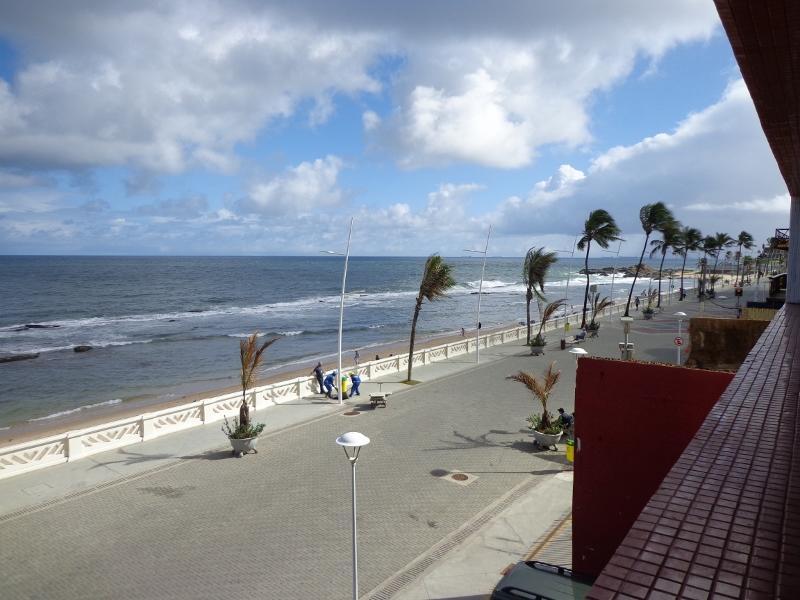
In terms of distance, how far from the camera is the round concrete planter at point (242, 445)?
1283cm

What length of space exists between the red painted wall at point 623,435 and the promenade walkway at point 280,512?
1411 mm

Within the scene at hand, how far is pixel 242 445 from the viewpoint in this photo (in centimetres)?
1287

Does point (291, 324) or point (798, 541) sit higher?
point (798, 541)

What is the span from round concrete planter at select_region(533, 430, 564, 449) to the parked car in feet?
21.0

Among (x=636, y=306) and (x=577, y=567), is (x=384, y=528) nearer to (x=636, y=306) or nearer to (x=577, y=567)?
(x=577, y=567)

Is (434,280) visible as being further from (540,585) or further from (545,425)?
(540,585)

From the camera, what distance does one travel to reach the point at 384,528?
9.36 metres

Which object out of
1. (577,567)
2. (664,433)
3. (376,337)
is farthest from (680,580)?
(376,337)

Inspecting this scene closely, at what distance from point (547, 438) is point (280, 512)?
22.9ft

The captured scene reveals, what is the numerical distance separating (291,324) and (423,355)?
2927 cm

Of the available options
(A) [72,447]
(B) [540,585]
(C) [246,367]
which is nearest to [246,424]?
(C) [246,367]

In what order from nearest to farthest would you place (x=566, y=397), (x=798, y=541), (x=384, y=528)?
1. (x=798, y=541)
2. (x=384, y=528)
3. (x=566, y=397)

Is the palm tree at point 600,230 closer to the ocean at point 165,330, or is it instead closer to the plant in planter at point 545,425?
the ocean at point 165,330

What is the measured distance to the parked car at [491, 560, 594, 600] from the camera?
6.44 meters
